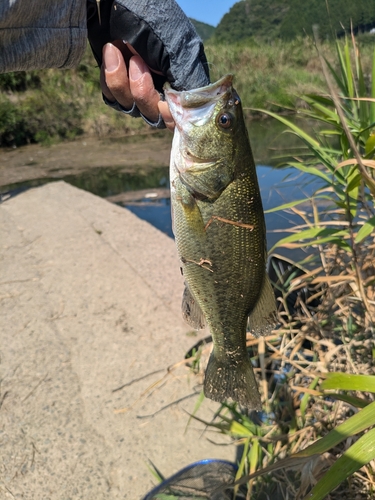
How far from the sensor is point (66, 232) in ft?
17.5

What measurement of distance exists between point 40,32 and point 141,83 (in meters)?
0.41

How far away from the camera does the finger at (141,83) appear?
61.8 inches

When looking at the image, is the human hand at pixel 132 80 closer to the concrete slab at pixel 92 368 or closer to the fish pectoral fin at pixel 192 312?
the fish pectoral fin at pixel 192 312

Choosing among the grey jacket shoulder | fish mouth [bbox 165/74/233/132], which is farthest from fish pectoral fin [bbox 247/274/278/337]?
the grey jacket shoulder

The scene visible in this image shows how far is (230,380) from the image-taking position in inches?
62.7

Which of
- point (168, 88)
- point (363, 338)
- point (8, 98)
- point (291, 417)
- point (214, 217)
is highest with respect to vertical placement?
point (8, 98)

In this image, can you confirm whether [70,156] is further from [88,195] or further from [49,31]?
[49,31]

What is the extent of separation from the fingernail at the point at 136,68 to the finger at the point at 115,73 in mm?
27

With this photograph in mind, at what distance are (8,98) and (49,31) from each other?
16.6m

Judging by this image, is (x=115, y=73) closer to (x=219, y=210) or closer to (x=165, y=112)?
(x=165, y=112)

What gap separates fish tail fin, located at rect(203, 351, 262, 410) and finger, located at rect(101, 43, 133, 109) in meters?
1.07

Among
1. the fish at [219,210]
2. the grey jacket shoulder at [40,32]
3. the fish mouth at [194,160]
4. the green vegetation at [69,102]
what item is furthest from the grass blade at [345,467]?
the green vegetation at [69,102]

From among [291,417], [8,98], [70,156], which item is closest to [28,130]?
[8,98]

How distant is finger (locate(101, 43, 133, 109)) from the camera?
1564 mm
